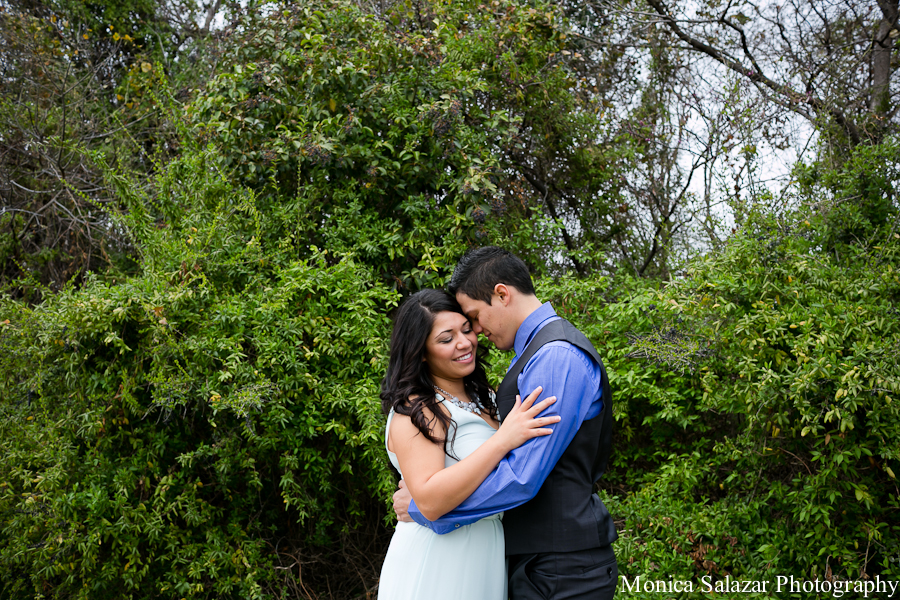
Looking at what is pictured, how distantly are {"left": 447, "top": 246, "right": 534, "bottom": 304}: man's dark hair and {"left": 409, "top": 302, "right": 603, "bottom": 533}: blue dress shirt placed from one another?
0.33 meters

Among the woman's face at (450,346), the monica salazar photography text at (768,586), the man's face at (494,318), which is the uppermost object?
the man's face at (494,318)

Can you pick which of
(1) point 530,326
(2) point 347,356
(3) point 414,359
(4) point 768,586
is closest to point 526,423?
(1) point 530,326

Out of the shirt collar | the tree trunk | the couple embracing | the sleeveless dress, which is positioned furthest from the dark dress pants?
the tree trunk

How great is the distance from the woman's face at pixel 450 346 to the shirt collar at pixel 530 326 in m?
0.19

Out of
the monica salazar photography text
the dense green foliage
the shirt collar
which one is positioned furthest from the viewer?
the dense green foliage

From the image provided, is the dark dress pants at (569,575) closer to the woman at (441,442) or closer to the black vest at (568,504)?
the black vest at (568,504)

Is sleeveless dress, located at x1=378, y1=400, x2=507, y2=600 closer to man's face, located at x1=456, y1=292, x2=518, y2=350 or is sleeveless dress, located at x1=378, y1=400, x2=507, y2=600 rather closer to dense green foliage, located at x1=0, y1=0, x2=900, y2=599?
man's face, located at x1=456, y1=292, x2=518, y2=350

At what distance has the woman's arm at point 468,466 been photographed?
6.12ft

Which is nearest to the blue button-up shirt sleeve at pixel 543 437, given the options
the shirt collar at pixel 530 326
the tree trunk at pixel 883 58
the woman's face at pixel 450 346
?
the shirt collar at pixel 530 326

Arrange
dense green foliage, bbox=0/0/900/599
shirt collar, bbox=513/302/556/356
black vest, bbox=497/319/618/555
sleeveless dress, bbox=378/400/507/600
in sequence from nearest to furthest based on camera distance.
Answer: black vest, bbox=497/319/618/555 → sleeveless dress, bbox=378/400/507/600 → shirt collar, bbox=513/302/556/356 → dense green foliage, bbox=0/0/900/599

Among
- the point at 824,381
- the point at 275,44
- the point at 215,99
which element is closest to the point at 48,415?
the point at 215,99

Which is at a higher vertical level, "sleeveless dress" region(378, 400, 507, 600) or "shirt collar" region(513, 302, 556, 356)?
"shirt collar" region(513, 302, 556, 356)

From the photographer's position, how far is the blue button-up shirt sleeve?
6.07 ft

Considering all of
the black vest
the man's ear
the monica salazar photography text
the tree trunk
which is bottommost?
the monica salazar photography text
